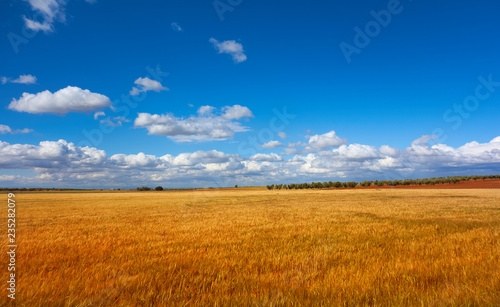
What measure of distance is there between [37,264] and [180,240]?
421cm

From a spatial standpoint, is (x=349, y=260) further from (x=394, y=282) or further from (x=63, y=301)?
(x=63, y=301)

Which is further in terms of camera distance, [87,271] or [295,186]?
[295,186]

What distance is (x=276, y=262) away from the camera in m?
6.64

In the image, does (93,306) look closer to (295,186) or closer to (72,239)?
(72,239)

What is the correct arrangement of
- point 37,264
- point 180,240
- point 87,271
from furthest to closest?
point 180,240, point 37,264, point 87,271

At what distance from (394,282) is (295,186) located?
431 feet

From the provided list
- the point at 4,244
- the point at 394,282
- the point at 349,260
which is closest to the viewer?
the point at 394,282

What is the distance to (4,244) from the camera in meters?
9.05

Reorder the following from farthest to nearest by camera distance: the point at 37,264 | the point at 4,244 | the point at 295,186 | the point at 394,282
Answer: the point at 295,186
the point at 4,244
the point at 37,264
the point at 394,282

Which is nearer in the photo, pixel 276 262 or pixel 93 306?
pixel 93 306

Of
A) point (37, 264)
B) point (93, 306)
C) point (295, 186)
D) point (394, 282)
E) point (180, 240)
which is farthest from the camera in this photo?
point (295, 186)

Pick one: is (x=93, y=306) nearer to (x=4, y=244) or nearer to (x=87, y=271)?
(x=87, y=271)

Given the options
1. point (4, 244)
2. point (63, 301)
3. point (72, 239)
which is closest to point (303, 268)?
point (63, 301)

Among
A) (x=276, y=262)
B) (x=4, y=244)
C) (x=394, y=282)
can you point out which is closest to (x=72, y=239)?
(x=4, y=244)
